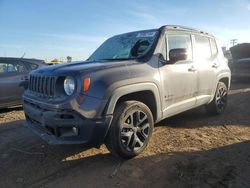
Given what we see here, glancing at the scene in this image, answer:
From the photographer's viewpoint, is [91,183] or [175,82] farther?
[175,82]

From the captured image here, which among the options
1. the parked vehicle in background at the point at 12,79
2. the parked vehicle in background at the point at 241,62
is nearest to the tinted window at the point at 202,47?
the parked vehicle in background at the point at 12,79

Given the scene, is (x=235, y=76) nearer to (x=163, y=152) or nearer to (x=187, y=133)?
(x=187, y=133)

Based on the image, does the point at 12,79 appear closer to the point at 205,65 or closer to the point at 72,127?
the point at 72,127

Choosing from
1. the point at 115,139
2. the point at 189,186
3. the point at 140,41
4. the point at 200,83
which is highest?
the point at 140,41

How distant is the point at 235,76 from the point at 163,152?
9851mm

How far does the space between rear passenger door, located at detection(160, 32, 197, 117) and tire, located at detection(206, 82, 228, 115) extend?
1259mm

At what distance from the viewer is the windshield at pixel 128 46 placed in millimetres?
4754

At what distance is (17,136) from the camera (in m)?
5.46

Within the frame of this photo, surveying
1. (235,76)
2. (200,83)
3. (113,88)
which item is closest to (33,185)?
(113,88)

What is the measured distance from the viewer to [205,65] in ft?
19.0

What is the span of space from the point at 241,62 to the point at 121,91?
10.3m

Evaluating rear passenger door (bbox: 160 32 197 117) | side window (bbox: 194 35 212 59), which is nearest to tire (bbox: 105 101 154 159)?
rear passenger door (bbox: 160 32 197 117)

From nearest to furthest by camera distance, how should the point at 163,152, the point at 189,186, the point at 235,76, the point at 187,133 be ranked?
the point at 189,186 < the point at 163,152 < the point at 187,133 < the point at 235,76

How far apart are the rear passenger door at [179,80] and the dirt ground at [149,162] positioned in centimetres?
59
